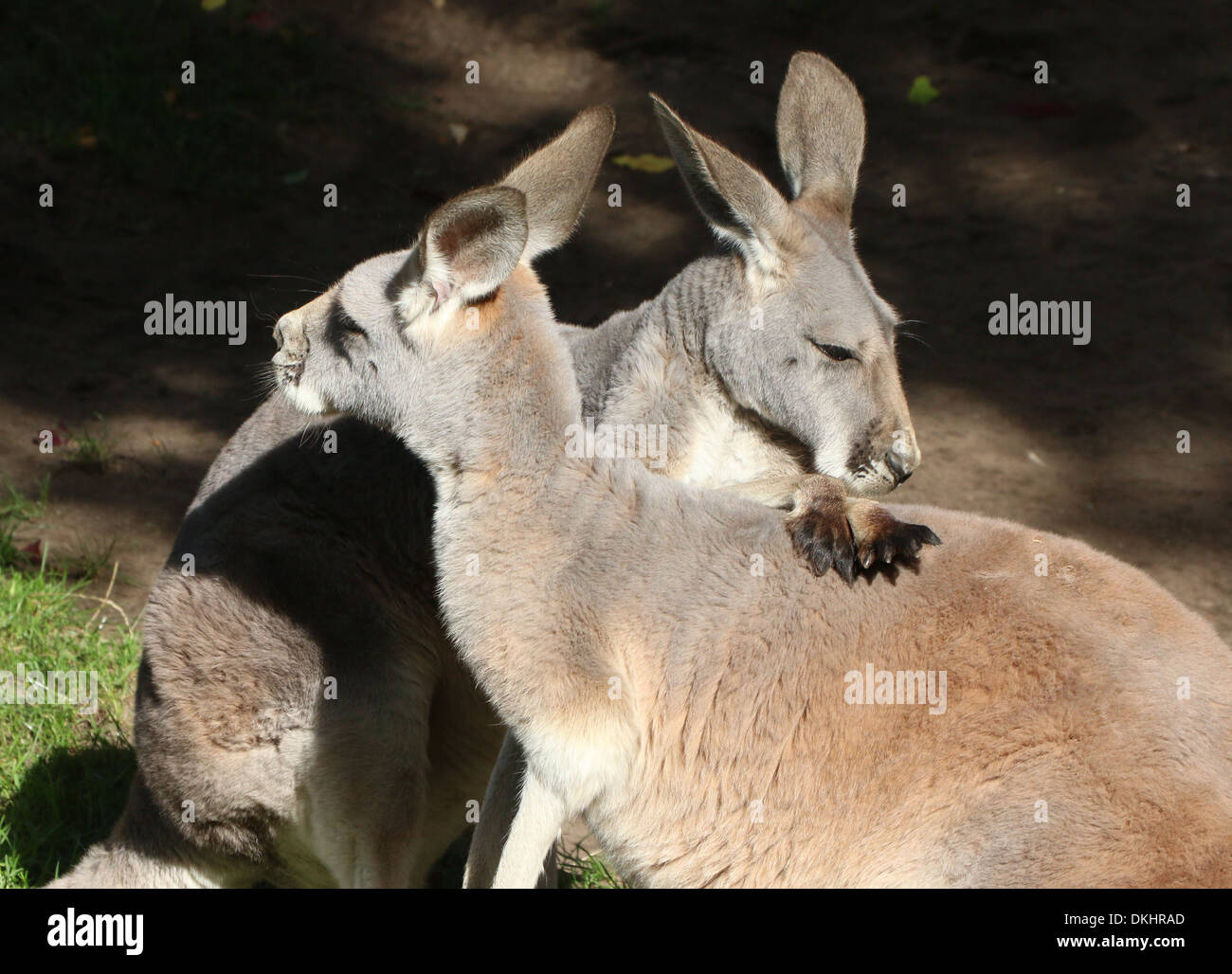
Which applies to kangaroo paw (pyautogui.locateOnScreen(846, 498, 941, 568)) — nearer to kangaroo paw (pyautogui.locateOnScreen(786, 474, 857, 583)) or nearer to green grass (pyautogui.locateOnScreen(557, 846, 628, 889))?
kangaroo paw (pyautogui.locateOnScreen(786, 474, 857, 583))

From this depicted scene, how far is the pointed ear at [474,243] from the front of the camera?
2734 mm

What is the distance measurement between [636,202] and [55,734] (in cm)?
443

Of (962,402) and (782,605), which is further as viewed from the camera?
(962,402)

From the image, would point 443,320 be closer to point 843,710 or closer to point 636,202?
point 843,710

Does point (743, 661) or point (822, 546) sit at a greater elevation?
point (822, 546)

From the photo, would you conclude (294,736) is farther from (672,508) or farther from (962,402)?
(962,402)

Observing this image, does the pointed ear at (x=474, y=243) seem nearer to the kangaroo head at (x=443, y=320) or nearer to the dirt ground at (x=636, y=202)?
the kangaroo head at (x=443, y=320)

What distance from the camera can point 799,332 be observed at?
3.54m

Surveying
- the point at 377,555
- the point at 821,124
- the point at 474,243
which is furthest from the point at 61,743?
the point at 821,124

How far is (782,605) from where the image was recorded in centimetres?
283

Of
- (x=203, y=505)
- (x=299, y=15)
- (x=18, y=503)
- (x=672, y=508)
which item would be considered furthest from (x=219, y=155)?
(x=672, y=508)

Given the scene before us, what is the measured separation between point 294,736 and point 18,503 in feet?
7.64

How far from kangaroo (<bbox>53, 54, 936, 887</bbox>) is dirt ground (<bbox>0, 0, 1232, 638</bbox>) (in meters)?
1.54

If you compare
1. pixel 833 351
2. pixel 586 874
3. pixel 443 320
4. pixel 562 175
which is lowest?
Answer: pixel 586 874
